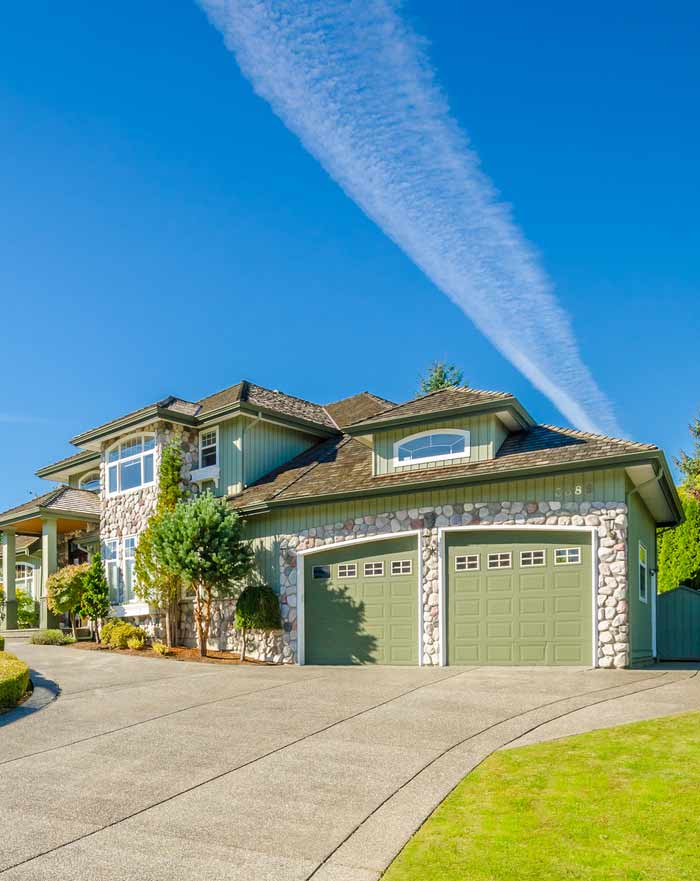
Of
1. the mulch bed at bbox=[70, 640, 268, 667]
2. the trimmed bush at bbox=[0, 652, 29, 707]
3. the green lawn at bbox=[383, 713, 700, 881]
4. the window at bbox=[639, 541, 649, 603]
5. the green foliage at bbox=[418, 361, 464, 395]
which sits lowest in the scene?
the mulch bed at bbox=[70, 640, 268, 667]

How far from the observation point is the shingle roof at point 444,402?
53.0 feet

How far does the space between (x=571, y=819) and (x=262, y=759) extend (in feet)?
11.6

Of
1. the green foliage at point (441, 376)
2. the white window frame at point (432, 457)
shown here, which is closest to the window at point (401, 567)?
the white window frame at point (432, 457)

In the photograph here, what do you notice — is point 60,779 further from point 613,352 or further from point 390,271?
point 390,271

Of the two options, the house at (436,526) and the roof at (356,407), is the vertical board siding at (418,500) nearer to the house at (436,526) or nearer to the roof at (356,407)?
the house at (436,526)

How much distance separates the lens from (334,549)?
17391 millimetres

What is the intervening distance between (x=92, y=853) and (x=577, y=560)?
10852mm

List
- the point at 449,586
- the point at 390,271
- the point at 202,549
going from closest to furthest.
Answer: the point at 449,586
the point at 202,549
the point at 390,271

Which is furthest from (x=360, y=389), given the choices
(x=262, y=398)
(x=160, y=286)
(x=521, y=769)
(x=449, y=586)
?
(x=521, y=769)

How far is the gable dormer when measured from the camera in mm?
16031

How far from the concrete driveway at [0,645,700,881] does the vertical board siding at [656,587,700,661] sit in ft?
16.3

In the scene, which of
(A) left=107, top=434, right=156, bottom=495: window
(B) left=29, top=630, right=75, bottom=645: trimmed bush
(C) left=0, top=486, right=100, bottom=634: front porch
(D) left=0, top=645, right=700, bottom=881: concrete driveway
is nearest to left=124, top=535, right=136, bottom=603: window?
(A) left=107, top=434, right=156, bottom=495: window

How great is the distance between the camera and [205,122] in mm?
14867

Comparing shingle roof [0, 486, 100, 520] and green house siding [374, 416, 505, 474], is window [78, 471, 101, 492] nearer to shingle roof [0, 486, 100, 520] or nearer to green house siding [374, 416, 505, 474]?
shingle roof [0, 486, 100, 520]
